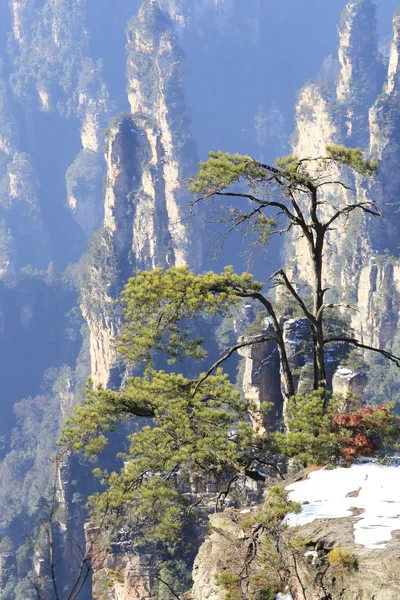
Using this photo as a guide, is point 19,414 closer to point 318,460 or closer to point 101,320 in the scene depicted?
point 101,320

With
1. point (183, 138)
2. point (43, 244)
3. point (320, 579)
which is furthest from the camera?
point (43, 244)

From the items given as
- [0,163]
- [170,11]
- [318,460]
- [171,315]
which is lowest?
[318,460]

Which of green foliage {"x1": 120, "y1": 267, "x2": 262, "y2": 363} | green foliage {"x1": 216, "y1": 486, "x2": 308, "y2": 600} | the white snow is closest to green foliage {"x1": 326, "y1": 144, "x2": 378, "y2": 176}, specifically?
green foliage {"x1": 120, "y1": 267, "x2": 262, "y2": 363}

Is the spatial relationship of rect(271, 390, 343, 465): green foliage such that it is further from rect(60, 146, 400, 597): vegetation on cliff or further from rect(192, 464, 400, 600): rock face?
rect(192, 464, 400, 600): rock face

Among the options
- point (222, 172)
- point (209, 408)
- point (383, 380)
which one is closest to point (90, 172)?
point (383, 380)

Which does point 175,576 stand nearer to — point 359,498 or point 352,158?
point 352,158

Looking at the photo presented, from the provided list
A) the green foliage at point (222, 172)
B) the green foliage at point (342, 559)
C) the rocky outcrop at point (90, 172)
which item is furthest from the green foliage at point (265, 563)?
the rocky outcrop at point (90, 172)

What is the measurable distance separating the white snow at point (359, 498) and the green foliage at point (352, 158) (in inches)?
161

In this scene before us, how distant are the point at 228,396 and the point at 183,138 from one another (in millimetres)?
85635

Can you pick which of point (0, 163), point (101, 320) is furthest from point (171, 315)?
point (0, 163)

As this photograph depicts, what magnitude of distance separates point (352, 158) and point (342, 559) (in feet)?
19.5

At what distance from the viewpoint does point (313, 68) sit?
159375 millimetres

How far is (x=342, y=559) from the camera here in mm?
8414

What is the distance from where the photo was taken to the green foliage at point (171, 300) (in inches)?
479
